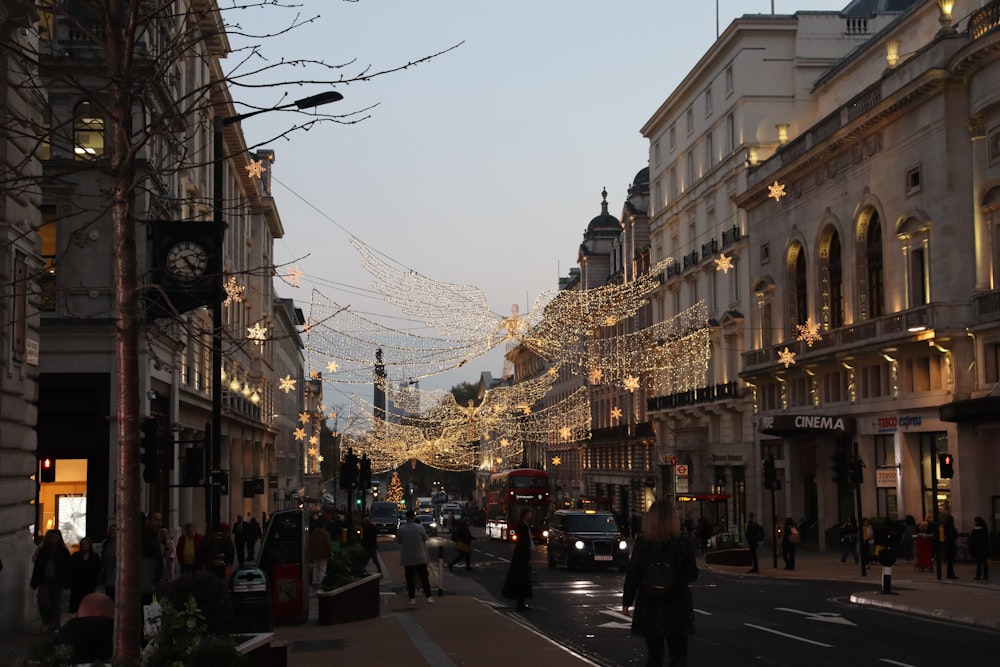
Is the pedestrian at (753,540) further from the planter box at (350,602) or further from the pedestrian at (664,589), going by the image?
the pedestrian at (664,589)

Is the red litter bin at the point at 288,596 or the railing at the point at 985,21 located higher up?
the railing at the point at 985,21

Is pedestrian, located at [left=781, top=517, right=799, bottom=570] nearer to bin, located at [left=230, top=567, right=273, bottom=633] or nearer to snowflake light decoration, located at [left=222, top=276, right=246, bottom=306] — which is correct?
snowflake light decoration, located at [left=222, top=276, right=246, bottom=306]

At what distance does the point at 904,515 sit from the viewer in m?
43.9

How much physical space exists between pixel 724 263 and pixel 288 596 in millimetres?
39477

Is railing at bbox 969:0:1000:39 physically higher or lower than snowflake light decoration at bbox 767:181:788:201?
higher

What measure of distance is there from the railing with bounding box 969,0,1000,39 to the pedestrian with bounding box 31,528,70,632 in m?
29.2

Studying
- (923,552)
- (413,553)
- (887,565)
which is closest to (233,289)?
(413,553)

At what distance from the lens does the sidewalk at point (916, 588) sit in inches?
900

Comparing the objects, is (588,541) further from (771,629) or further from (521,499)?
(521,499)

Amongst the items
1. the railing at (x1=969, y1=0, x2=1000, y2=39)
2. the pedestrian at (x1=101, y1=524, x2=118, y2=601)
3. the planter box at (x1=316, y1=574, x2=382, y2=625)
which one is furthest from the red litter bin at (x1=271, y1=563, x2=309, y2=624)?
the railing at (x1=969, y1=0, x2=1000, y2=39)

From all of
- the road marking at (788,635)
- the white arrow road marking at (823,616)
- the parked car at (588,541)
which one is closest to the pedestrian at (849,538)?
the parked car at (588,541)

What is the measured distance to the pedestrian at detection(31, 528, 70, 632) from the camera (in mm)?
19953

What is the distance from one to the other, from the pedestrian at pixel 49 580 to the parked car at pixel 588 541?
65.2 ft

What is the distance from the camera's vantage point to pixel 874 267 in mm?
47031
